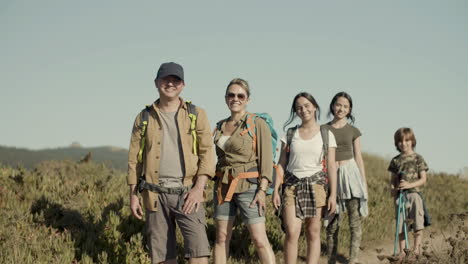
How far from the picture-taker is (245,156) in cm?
445

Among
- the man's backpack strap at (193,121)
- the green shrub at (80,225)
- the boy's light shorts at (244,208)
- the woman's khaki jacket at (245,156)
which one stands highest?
the man's backpack strap at (193,121)

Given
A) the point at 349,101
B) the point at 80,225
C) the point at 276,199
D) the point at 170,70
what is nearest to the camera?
the point at 170,70

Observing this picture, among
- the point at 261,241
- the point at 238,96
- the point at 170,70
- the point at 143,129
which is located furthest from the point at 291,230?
the point at 170,70

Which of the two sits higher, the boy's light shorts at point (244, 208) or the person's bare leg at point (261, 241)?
the boy's light shorts at point (244, 208)

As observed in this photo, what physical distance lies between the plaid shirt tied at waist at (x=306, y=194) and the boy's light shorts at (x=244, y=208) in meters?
0.69

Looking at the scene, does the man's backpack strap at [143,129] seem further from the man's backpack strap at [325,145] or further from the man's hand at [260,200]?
the man's backpack strap at [325,145]

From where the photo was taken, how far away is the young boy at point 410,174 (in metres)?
6.55

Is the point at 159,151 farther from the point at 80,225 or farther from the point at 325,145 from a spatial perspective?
the point at 80,225

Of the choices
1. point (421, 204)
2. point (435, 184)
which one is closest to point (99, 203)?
point (421, 204)

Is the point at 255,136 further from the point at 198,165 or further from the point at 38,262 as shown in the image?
the point at 38,262

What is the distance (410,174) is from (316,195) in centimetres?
229

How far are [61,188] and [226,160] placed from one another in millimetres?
4561

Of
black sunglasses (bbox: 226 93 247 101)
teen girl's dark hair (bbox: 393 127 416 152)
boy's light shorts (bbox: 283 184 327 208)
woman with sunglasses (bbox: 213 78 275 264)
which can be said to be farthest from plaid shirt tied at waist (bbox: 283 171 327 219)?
teen girl's dark hair (bbox: 393 127 416 152)

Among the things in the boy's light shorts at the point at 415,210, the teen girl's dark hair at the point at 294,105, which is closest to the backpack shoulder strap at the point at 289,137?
the teen girl's dark hair at the point at 294,105
